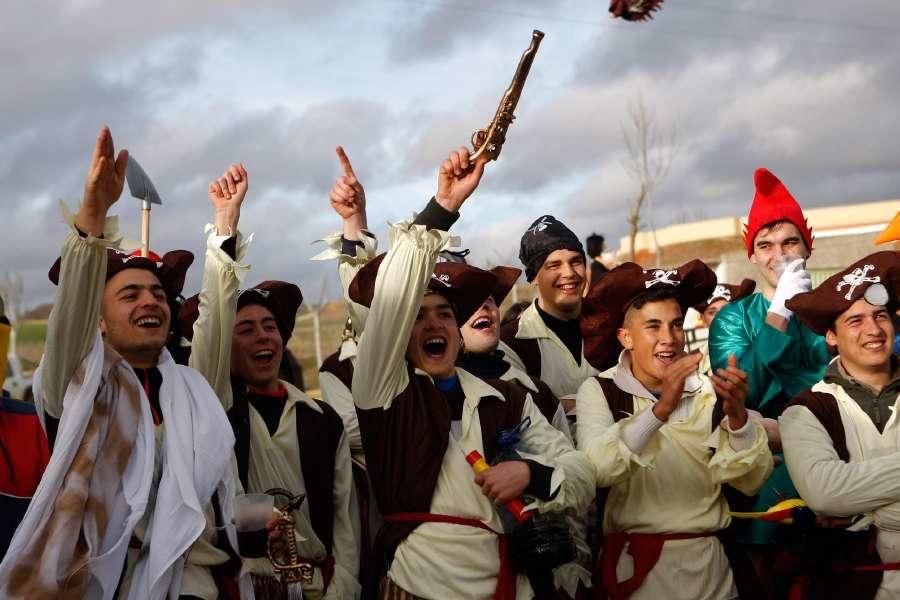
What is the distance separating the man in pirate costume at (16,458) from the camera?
11.8 feet

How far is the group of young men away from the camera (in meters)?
3.53

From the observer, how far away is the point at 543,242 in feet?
19.1

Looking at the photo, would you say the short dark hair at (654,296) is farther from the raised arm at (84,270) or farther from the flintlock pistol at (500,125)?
the raised arm at (84,270)

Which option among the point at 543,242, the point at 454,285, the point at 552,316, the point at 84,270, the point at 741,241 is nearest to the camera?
the point at 84,270

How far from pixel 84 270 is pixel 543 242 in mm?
2940

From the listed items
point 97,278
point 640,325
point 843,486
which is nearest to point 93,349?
point 97,278

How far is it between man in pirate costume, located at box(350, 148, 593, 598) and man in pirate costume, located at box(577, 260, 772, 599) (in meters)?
0.23

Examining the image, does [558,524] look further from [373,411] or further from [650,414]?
[373,411]

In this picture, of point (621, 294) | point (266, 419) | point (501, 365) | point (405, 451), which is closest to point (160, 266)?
point (266, 419)

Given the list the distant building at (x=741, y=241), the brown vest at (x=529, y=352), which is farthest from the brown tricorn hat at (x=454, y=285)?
the distant building at (x=741, y=241)

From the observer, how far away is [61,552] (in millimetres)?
3373

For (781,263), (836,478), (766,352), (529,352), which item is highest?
(781,263)

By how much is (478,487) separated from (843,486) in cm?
128

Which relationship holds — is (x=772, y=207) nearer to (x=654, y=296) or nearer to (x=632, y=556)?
(x=654, y=296)
